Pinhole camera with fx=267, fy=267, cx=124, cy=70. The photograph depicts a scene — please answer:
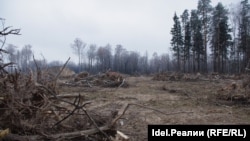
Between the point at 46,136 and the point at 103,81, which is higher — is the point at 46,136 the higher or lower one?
the lower one

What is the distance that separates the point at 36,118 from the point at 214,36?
40849 millimetres

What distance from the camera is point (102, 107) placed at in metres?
9.25

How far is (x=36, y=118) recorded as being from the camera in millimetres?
4125

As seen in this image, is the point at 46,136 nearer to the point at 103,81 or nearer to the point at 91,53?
the point at 103,81

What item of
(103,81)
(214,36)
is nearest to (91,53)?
(214,36)

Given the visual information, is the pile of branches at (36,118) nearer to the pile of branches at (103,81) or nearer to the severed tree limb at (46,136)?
the severed tree limb at (46,136)

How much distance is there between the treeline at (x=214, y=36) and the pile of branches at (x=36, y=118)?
117 feet

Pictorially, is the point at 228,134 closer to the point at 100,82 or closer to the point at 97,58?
the point at 100,82

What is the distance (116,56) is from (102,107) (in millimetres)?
81249

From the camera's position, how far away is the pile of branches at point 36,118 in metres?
4.05

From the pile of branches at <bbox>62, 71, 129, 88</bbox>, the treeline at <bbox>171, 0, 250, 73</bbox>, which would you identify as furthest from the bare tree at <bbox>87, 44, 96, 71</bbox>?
the pile of branches at <bbox>62, 71, 129, 88</bbox>

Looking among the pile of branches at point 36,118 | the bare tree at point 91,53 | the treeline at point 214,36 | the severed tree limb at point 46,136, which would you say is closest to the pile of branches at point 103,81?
the pile of branches at point 36,118

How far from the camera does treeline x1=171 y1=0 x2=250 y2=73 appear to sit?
3991 cm

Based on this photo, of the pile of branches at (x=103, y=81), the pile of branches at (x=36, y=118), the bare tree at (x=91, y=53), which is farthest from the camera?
the bare tree at (x=91, y=53)
